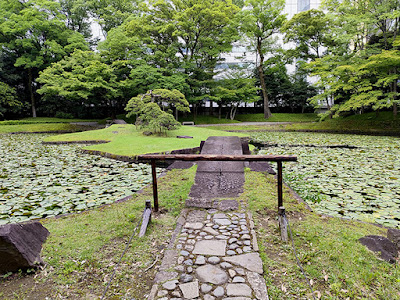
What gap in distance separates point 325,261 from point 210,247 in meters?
1.15

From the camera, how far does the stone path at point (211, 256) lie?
2057 mm

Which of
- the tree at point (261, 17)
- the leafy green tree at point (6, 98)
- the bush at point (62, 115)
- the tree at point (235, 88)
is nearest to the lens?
the leafy green tree at point (6, 98)

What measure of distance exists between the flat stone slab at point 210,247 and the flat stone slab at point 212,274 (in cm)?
23

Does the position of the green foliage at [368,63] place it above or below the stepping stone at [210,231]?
above

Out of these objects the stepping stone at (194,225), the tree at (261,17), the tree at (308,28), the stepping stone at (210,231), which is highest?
the tree at (261,17)

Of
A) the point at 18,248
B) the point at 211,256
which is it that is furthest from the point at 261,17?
the point at 18,248

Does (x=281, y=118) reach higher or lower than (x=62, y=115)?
lower

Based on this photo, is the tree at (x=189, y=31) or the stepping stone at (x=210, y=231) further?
→ the tree at (x=189, y=31)

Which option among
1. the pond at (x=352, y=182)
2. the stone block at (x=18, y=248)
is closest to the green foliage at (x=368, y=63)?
the pond at (x=352, y=182)

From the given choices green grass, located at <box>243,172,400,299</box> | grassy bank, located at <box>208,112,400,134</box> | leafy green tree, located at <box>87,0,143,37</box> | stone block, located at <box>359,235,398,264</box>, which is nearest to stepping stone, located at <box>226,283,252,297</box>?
green grass, located at <box>243,172,400,299</box>

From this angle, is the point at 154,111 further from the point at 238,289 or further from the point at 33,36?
the point at 33,36

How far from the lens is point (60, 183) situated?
18.1 ft

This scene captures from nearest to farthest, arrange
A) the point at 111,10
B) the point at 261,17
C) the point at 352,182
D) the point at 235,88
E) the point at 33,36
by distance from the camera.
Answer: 1. the point at 352,182
2. the point at 261,17
3. the point at 33,36
4. the point at 235,88
5. the point at 111,10

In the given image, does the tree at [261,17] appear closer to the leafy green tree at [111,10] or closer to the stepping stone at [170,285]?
the leafy green tree at [111,10]
